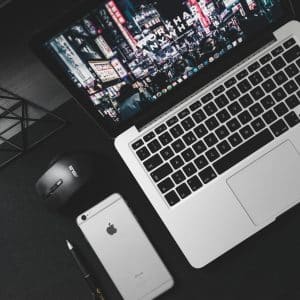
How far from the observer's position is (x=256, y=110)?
90 cm

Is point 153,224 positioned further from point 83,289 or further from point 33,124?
point 33,124

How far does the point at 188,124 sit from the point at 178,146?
0.06m

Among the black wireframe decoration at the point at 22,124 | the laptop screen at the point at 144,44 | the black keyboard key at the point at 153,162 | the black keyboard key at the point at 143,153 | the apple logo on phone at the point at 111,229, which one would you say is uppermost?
the black wireframe decoration at the point at 22,124

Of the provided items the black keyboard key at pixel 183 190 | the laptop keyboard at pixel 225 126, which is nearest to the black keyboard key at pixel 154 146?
the laptop keyboard at pixel 225 126

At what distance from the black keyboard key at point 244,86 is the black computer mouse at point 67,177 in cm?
38

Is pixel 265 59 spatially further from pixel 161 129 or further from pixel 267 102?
pixel 161 129

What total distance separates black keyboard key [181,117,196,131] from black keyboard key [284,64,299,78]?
24cm

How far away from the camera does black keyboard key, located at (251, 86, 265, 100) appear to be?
897 mm

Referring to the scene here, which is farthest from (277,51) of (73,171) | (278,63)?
(73,171)

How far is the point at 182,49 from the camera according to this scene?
0.87 meters

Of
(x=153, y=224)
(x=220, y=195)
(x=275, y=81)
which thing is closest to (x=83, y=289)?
(x=153, y=224)

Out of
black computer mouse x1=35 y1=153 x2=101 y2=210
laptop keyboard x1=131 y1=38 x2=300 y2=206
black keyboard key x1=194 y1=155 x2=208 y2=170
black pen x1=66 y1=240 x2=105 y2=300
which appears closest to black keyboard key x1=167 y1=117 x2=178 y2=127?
laptop keyboard x1=131 y1=38 x2=300 y2=206

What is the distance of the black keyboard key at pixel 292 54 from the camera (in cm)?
89

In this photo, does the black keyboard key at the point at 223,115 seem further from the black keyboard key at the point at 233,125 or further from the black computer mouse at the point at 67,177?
the black computer mouse at the point at 67,177
